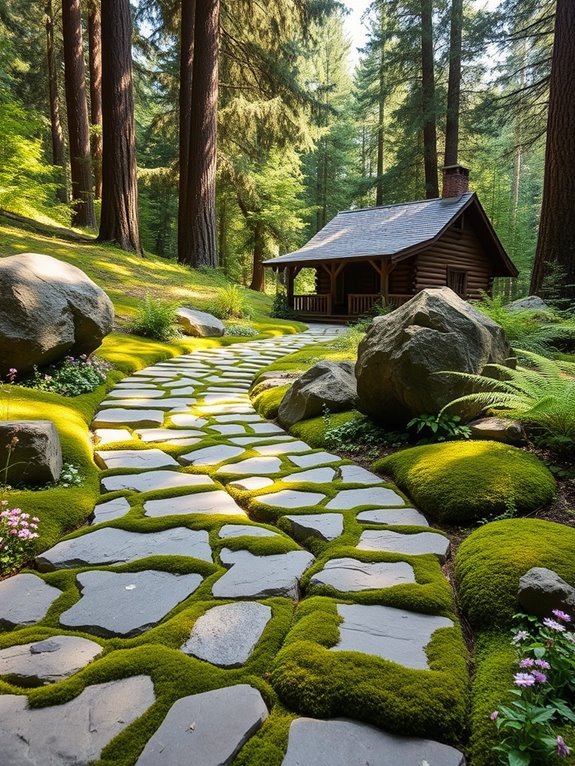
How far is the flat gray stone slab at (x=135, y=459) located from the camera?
3621 mm

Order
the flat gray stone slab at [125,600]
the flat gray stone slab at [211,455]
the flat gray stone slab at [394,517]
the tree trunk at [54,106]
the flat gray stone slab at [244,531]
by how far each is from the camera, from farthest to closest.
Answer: the tree trunk at [54,106] < the flat gray stone slab at [211,455] < the flat gray stone slab at [394,517] < the flat gray stone slab at [244,531] < the flat gray stone slab at [125,600]

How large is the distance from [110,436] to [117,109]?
483 inches

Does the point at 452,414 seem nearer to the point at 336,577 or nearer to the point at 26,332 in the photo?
the point at 336,577

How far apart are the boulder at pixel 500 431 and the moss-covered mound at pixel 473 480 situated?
216 millimetres

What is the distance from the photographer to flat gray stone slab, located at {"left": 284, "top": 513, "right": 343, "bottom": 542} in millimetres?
2604

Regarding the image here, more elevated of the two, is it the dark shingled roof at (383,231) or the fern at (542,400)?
the dark shingled roof at (383,231)

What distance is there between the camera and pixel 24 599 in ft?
6.73

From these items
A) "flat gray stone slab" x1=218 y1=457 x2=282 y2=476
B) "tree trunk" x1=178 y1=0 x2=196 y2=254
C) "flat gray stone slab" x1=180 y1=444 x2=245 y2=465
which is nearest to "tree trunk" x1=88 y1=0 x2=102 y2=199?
"tree trunk" x1=178 y1=0 x2=196 y2=254

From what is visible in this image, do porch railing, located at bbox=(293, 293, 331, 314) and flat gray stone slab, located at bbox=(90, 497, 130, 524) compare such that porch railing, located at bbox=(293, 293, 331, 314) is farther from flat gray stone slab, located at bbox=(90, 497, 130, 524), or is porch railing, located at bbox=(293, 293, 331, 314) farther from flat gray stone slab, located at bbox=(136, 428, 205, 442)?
flat gray stone slab, located at bbox=(90, 497, 130, 524)

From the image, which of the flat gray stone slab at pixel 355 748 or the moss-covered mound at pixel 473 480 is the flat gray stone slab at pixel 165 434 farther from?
the flat gray stone slab at pixel 355 748

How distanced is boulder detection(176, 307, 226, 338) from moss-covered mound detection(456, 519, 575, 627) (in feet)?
28.8

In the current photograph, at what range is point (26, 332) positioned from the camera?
4598 mm

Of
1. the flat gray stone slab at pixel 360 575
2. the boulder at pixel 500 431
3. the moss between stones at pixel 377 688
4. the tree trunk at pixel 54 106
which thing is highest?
Result: the tree trunk at pixel 54 106

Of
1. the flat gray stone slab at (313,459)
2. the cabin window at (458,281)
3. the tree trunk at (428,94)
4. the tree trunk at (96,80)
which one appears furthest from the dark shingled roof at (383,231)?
the flat gray stone slab at (313,459)
